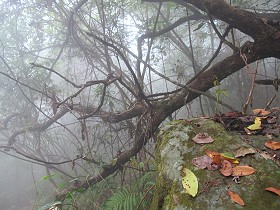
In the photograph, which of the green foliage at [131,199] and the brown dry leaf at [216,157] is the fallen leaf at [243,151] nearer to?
the brown dry leaf at [216,157]

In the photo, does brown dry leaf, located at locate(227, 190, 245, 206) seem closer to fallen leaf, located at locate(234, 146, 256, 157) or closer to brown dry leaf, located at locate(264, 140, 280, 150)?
fallen leaf, located at locate(234, 146, 256, 157)

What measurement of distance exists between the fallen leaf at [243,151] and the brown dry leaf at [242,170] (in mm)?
115

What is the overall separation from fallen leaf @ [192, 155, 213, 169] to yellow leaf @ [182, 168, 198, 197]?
0.25 ft

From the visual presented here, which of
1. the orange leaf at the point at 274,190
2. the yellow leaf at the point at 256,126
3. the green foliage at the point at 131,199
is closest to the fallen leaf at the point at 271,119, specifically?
the yellow leaf at the point at 256,126

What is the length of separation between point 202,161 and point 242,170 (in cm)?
22

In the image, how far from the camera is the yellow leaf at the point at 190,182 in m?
1.29

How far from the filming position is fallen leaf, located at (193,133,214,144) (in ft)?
5.43

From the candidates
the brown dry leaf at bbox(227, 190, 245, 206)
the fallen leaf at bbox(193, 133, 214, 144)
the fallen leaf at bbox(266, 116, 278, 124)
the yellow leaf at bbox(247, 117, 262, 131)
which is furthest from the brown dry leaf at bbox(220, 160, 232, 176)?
the fallen leaf at bbox(266, 116, 278, 124)

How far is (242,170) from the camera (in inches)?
52.9

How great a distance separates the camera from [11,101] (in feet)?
29.4

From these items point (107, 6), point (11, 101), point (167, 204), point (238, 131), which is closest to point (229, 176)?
point (167, 204)

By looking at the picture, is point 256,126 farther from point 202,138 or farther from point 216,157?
point 216,157

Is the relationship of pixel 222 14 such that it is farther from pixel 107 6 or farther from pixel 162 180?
pixel 107 6

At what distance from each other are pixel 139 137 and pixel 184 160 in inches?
73.7
